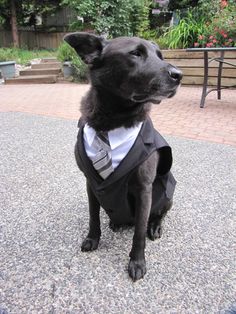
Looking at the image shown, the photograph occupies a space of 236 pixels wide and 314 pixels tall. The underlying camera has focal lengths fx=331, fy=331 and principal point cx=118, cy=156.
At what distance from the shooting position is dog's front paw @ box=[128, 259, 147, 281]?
1.84 metres

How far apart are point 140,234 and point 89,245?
395 millimetres

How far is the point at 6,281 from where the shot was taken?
1812 millimetres

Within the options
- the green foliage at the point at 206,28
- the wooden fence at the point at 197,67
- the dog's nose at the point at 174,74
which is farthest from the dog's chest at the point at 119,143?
the green foliage at the point at 206,28

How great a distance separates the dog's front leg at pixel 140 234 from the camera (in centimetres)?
183

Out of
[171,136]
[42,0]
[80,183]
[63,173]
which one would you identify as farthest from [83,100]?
[42,0]

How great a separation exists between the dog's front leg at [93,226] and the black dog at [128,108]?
13cm

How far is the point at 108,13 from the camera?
10.7 metres

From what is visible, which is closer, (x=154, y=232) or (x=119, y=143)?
(x=119, y=143)

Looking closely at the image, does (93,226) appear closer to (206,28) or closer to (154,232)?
(154,232)

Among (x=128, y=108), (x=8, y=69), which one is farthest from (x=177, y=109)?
(x=8, y=69)

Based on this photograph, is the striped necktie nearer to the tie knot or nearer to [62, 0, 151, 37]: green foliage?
the tie knot

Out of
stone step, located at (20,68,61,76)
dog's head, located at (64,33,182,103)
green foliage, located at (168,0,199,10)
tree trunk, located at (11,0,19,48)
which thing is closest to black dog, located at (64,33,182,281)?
dog's head, located at (64,33,182,103)

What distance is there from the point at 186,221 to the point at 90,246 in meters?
0.78

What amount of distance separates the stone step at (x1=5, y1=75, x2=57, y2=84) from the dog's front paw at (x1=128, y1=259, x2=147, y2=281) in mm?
9425
